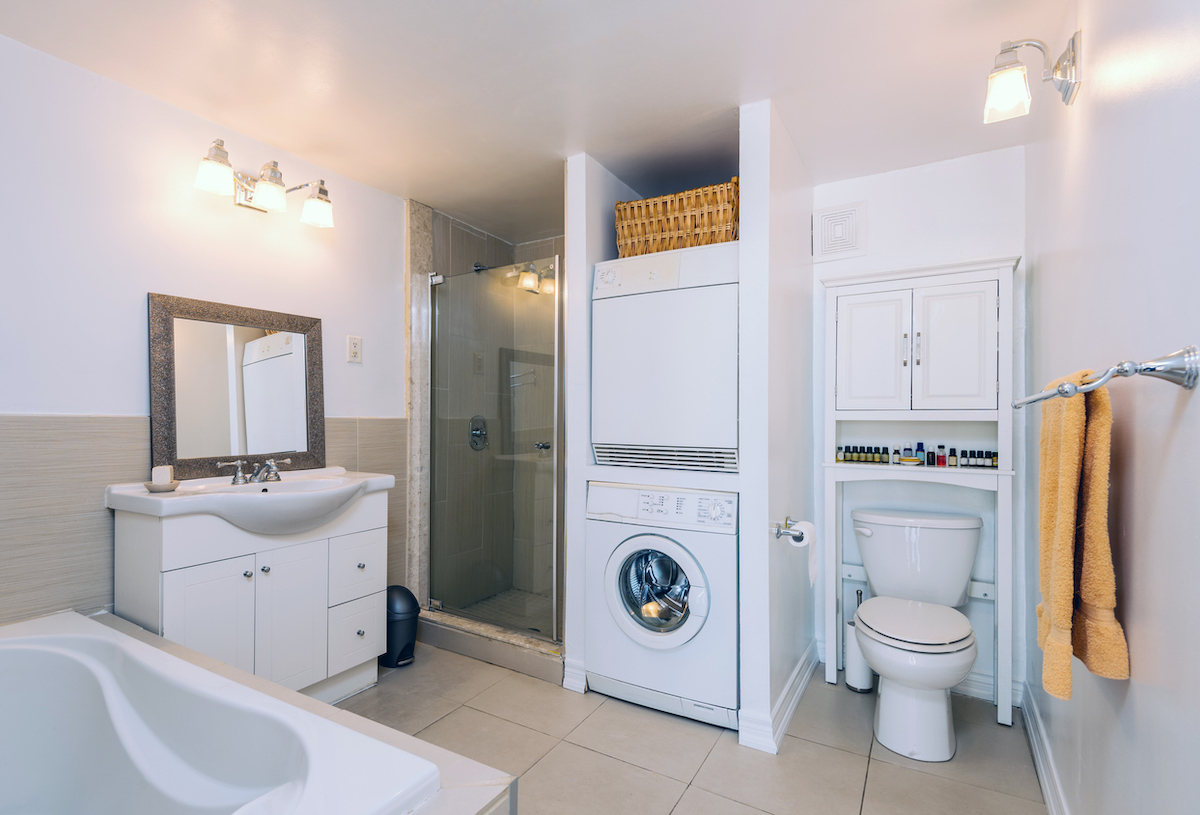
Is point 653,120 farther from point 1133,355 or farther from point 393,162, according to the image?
point 1133,355

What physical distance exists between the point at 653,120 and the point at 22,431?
233 centimetres

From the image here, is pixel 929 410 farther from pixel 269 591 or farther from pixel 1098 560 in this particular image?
pixel 269 591

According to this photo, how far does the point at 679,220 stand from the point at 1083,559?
1.74 metres

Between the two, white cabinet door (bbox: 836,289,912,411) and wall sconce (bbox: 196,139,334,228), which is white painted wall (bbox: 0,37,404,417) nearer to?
wall sconce (bbox: 196,139,334,228)

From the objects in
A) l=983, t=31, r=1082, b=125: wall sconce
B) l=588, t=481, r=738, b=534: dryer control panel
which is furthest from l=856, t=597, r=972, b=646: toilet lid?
l=983, t=31, r=1082, b=125: wall sconce

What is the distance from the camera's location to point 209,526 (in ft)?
5.84

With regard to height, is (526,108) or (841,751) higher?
(526,108)

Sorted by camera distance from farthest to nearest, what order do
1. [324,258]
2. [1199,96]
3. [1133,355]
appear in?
[324,258], [1133,355], [1199,96]

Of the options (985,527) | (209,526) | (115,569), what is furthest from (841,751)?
(115,569)

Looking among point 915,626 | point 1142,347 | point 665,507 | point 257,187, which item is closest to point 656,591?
point 665,507

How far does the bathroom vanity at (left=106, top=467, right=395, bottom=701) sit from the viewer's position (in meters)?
1.71

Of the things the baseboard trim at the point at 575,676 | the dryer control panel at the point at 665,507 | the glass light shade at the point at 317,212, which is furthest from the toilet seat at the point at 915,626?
the glass light shade at the point at 317,212

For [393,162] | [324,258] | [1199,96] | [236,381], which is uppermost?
[393,162]

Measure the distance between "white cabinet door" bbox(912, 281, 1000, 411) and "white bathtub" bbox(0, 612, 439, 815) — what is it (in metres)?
2.26
